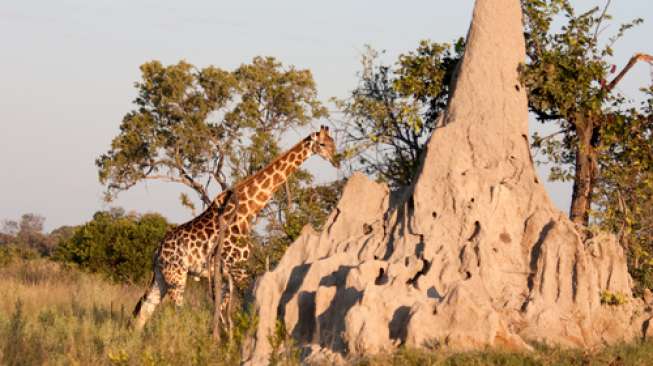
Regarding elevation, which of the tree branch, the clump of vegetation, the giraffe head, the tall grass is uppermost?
the tree branch

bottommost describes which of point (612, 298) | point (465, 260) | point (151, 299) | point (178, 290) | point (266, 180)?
point (151, 299)

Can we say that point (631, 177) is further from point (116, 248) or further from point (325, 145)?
point (116, 248)

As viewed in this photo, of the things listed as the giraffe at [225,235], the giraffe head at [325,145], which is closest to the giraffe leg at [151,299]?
the giraffe at [225,235]

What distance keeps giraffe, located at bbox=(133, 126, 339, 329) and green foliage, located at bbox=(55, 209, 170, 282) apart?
8.22 meters

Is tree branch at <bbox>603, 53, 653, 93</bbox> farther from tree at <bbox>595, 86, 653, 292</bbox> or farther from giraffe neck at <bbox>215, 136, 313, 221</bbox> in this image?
giraffe neck at <bbox>215, 136, 313, 221</bbox>

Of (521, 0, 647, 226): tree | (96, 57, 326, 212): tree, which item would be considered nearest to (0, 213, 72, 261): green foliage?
(96, 57, 326, 212): tree

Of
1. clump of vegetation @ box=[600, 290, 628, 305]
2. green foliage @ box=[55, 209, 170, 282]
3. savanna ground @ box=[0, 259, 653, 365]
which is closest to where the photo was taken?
savanna ground @ box=[0, 259, 653, 365]

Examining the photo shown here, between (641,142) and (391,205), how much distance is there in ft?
13.0

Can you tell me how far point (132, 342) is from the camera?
1130 centimetres

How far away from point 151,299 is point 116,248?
9.04m

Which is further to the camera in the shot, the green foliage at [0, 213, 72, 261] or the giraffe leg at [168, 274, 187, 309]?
the green foliage at [0, 213, 72, 261]

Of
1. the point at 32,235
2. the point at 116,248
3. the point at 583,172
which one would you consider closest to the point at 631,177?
the point at 583,172

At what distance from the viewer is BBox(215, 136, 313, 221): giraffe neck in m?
15.3

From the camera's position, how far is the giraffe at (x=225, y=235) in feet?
48.4
